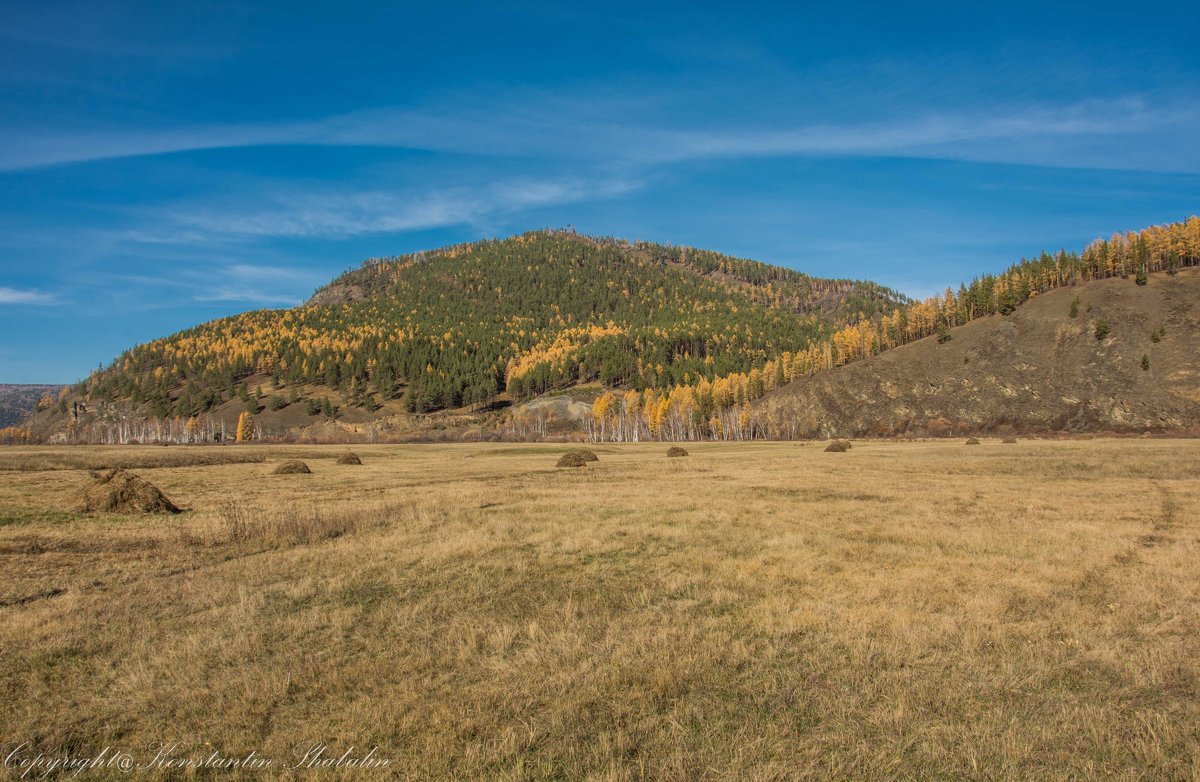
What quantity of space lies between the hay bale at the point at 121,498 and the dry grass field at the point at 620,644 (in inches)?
123

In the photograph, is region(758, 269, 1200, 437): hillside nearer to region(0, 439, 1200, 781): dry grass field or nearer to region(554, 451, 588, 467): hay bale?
region(554, 451, 588, 467): hay bale

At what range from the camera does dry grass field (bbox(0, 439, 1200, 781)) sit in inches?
249

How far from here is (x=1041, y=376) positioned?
119750 millimetres

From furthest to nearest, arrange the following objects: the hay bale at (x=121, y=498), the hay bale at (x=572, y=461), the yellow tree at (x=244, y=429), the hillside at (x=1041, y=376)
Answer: the yellow tree at (x=244, y=429) → the hillside at (x=1041, y=376) → the hay bale at (x=572, y=461) → the hay bale at (x=121, y=498)

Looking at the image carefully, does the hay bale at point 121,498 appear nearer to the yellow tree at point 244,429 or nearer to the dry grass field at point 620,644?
the dry grass field at point 620,644

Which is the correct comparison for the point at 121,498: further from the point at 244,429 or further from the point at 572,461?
the point at 244,429

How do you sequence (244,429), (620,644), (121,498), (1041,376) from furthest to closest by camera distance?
(244,429) → (1041,376) → (121,498) → (620,644)

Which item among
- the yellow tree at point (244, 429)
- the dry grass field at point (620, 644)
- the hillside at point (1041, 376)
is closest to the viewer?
the dry grass field at point (620, 644)

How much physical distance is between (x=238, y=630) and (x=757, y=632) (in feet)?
29.0

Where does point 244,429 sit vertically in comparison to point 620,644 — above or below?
A: above

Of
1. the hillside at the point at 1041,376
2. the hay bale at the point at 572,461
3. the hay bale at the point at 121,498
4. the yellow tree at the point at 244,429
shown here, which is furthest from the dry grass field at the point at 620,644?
the yellow tree at the point at 244,429

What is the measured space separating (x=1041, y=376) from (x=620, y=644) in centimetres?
14426

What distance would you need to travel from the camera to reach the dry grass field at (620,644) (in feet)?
20.8

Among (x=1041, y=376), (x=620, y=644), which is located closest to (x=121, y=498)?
(x=620, y=644)
